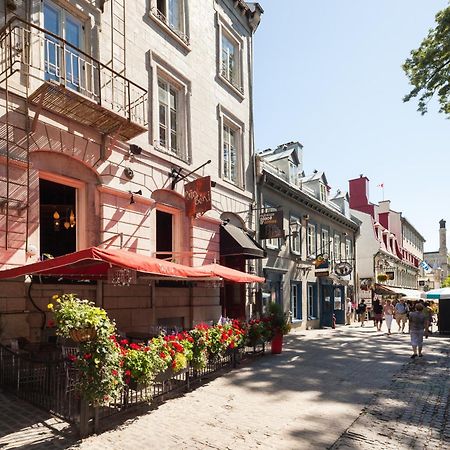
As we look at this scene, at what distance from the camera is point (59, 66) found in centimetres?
947

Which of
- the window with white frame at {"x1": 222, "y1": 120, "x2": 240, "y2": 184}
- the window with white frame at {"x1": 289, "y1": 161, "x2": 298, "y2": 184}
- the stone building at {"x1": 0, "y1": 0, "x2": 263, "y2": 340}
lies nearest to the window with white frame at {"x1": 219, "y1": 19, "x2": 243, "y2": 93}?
the stone building at {"x1": 0, "y1": 0, "x2": 263, "y2": 340}

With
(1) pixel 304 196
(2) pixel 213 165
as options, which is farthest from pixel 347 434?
(1) pixel 304 196

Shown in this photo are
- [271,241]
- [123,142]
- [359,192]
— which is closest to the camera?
[123,142]

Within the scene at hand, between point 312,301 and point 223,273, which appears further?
point 312,301

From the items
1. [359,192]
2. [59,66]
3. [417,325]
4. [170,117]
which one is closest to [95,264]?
[59,66]

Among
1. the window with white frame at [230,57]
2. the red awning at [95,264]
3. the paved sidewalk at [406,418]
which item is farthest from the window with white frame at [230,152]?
the paved sidewalk at [406,418]

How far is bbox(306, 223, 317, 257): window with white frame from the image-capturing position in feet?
75.8

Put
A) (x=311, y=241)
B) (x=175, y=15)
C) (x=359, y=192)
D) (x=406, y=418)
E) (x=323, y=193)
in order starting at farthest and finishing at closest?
(x=359, y=192) → (x=323, y=193) → (x=311, y=241) → (x=175, y=15) → (x=406, y=418)

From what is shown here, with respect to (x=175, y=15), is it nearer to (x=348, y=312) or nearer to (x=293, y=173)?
(x=293, y=173)

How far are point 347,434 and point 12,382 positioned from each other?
5.56 m

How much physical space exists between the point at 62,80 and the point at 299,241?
15324 millimetres

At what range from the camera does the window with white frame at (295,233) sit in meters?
20.9

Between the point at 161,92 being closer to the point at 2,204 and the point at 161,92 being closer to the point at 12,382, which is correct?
the point at 2,204

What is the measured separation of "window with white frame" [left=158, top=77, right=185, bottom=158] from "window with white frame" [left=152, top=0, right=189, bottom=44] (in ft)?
5.92
